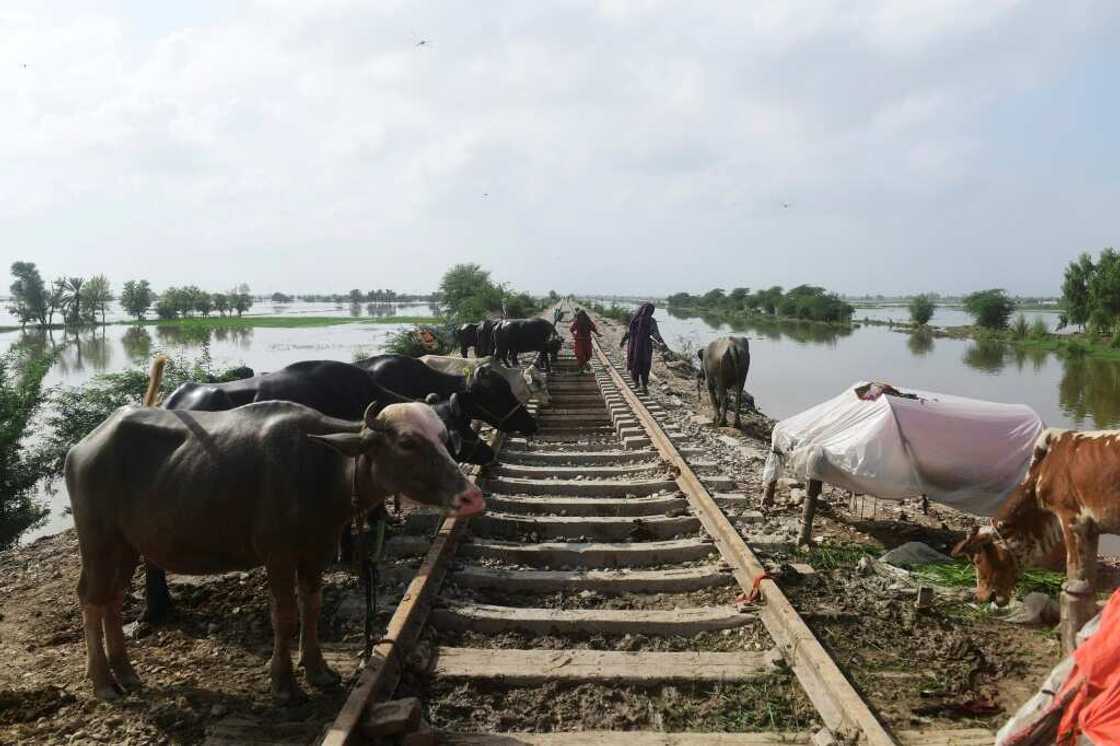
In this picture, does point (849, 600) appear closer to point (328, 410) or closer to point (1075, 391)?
point (328, 410)

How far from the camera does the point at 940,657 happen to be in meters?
3.79

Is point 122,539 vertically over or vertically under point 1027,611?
over

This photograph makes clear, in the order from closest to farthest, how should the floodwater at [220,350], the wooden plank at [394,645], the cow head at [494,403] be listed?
1. the wooden plank at [394,645]
2. the cow head at [494,403]
3. the floodwater at [220,350]

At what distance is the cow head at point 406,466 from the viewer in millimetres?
3322

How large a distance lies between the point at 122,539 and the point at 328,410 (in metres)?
2.35

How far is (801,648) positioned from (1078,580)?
1.73 meters

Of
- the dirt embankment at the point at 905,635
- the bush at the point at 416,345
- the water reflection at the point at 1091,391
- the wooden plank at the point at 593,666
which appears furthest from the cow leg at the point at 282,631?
the water reflection at the point at 1091,391

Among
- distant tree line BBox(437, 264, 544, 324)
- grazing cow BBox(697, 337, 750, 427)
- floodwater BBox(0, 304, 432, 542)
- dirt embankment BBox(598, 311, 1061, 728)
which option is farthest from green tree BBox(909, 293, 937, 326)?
dirt embankment BBox(598, 311, 1061, 728)

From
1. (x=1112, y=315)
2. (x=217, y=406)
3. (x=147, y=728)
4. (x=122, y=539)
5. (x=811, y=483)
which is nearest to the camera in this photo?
(x=147, y=728)

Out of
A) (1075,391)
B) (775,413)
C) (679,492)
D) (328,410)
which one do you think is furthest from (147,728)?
(1075,391)

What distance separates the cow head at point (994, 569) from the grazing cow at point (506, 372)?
17.4 ft

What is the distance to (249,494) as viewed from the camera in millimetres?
3342

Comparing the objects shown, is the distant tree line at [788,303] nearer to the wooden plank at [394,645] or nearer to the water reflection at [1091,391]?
the water reflection at [1091,391]

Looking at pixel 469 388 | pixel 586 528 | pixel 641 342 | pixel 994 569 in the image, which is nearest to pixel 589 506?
pixel 586 528
